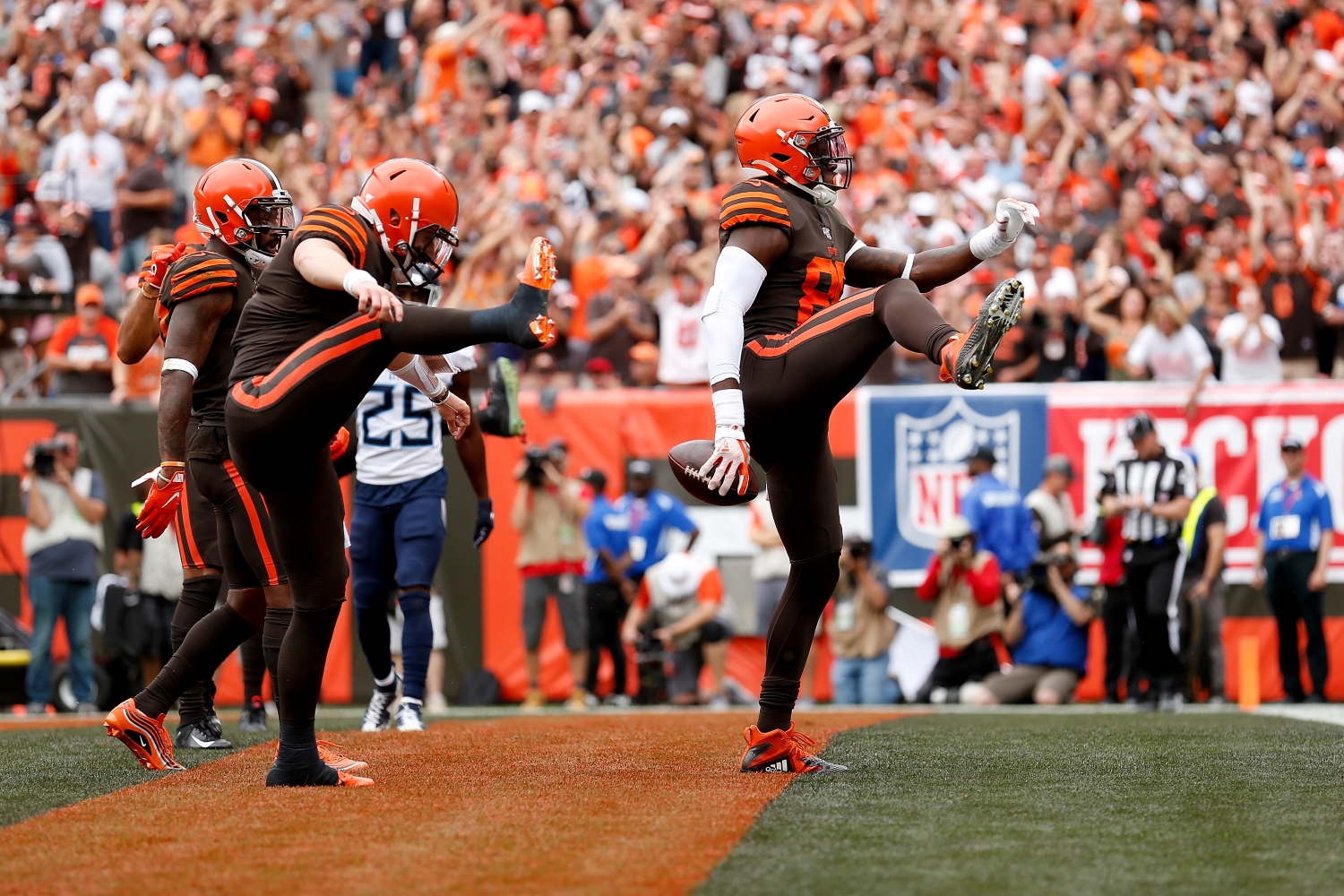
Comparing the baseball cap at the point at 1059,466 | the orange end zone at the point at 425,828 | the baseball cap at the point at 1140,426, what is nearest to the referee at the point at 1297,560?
the baseball cap at the point at 1140,426

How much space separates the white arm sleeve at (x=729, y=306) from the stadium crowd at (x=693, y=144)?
769cm

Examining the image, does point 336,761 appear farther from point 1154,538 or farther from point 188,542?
point 1154,538

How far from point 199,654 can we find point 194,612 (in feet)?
2.90

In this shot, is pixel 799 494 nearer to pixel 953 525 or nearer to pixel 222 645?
pixel 222 645

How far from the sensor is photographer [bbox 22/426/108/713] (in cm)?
1171

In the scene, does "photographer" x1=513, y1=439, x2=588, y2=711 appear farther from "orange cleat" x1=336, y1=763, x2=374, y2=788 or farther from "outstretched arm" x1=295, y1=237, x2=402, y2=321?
"outstretched arm" x1=295, y1=237, x2=402, y2=321

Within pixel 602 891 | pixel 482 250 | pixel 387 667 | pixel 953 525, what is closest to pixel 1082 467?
pixel 953 525

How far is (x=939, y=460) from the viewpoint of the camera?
1249 cm

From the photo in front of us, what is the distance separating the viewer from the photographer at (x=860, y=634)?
39.3 feet

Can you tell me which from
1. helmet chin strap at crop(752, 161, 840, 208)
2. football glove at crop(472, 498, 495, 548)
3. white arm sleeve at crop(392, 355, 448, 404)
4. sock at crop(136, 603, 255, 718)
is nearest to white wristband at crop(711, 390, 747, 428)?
helmet chin strap at crop(752, 161, 840, 208)

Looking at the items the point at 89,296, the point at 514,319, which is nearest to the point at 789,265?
the point at 514,319

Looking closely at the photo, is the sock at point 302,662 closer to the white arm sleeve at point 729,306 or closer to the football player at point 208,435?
the football player at point 208,435

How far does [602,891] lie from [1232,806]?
2.10m

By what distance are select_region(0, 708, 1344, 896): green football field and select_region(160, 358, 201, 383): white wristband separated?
142cm
